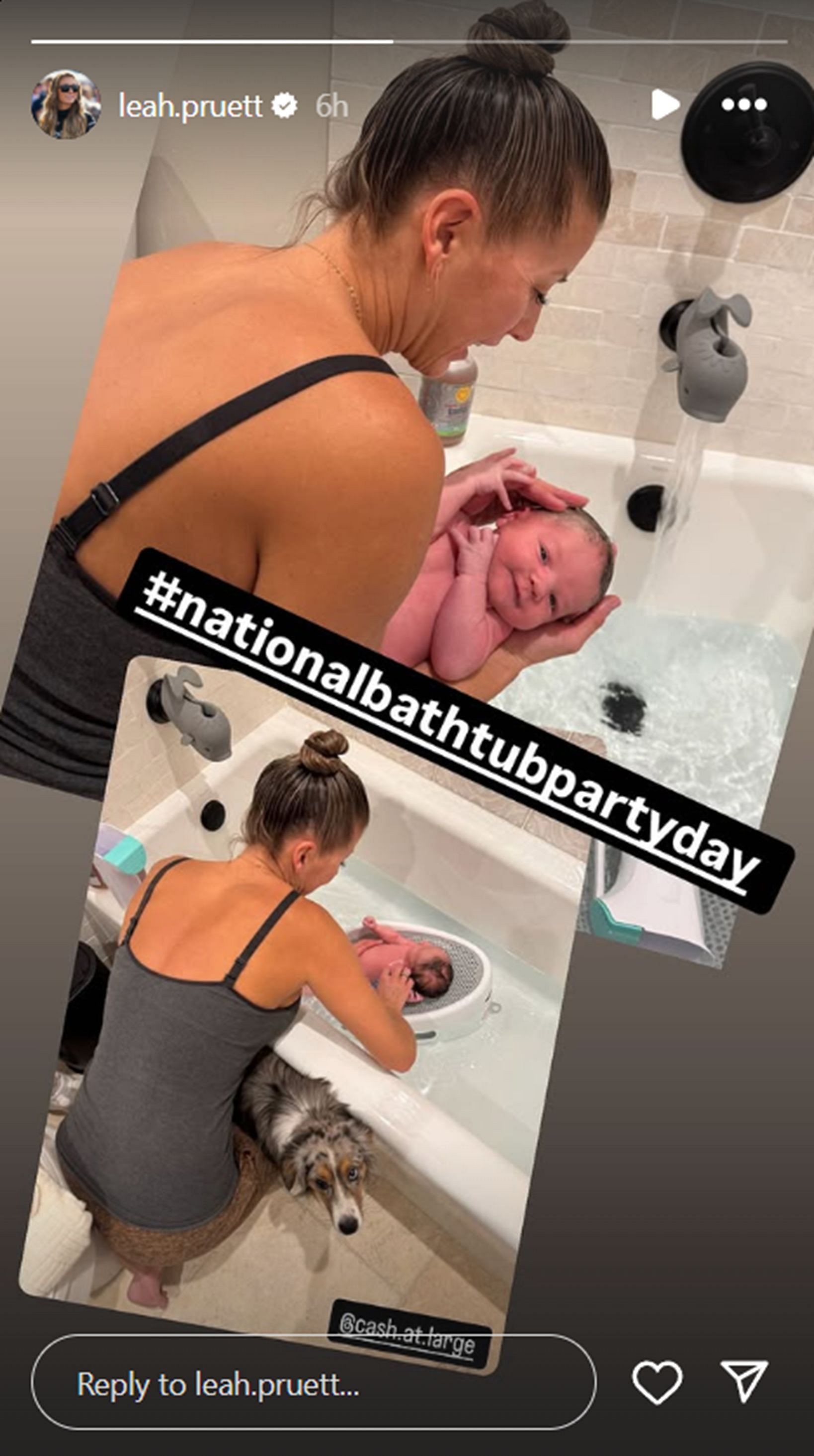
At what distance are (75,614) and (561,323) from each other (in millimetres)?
658

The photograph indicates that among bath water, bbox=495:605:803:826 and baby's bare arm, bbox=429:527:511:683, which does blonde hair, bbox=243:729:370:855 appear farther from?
bath water, bbox=495:605:803:826

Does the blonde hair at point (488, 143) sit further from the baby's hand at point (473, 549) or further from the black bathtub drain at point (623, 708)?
the black bathtub drain at point (623, 708)

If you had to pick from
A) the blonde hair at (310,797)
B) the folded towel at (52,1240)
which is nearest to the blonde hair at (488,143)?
the blonde hair at (310,797)

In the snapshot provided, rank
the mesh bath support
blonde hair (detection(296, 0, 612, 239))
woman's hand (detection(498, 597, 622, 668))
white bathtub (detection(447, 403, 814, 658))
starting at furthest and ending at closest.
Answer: white bathtub (detection(447, 403, 814, 658)), woman's hand (detection(498, 597, 622, 668)), the mesh bath support, blonde hair (detection(296, 0, 612, 239))

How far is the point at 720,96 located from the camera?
1139 mm

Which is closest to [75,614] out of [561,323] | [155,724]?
[155,724]

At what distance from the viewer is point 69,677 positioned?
1.22m

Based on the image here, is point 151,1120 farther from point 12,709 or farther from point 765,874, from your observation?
point 765,874

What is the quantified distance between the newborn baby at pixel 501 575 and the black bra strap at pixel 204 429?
0.26 meters

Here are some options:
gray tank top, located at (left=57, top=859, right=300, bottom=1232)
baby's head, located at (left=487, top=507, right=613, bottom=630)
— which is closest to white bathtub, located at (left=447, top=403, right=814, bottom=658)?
baby's head, located at (left=487, top=507, right=613, bottom=630)

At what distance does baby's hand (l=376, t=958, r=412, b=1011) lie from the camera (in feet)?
3.72

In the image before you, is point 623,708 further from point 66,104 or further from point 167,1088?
point 66,104

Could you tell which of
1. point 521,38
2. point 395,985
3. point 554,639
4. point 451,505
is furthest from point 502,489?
point 395,985

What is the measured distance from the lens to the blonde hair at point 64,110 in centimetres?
108
